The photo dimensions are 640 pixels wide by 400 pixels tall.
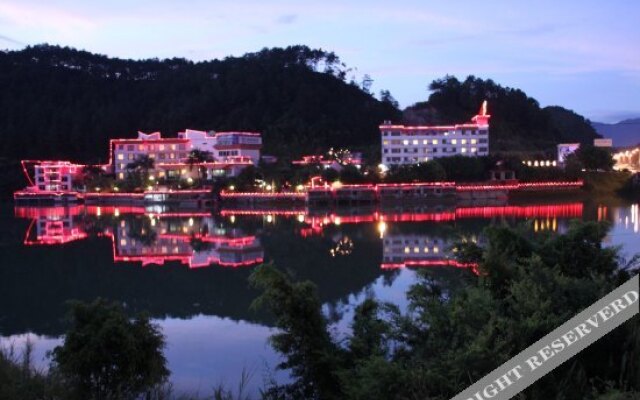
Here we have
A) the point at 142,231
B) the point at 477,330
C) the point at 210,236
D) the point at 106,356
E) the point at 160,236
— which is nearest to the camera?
the point at 477,330

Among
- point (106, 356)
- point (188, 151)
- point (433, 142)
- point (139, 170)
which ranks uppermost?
point (433, 142)

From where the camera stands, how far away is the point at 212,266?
13281 millimetres

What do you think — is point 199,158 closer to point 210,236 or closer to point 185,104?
point 185,104

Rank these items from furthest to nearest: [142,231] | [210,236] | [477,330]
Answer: [142,231], [210,236], [477,330]

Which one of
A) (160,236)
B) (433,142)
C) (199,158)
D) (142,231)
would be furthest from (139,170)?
(160,236)

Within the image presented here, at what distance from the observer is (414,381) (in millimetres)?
3166

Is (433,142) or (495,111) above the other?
(495,111)

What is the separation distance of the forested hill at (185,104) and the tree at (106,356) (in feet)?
127

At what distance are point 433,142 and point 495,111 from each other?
534 inches

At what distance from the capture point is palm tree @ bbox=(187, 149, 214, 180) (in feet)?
128

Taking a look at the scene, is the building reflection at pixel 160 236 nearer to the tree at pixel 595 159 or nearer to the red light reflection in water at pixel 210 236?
the red light reflection in water at pixel 210 236

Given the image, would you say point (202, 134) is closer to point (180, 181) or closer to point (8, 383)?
point (180, 181)

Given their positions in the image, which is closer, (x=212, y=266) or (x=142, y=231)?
(x=212, y=266)

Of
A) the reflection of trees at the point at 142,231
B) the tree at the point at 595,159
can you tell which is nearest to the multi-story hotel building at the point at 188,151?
the reflection of trees at the point at 142,231
